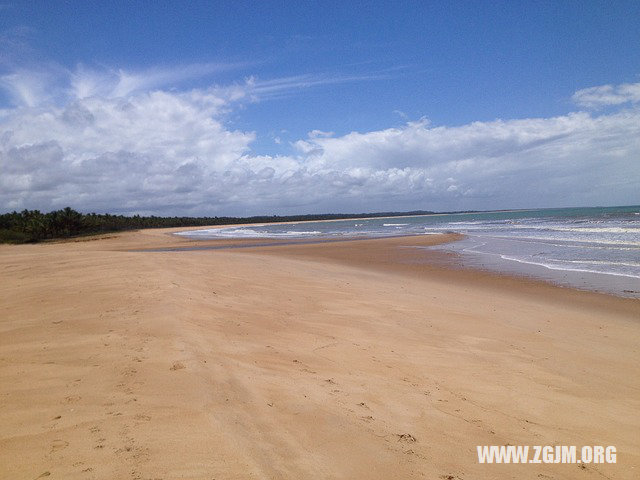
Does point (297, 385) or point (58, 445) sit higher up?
point (58, 445)

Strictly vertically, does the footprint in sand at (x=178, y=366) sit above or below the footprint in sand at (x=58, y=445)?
above

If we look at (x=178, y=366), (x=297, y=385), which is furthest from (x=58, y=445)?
(x=297, y=385)

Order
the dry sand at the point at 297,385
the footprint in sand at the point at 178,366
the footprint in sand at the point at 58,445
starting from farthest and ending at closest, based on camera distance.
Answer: the footprint in sand at the point at 178,366 → the dry sand at the point at 297,385 → the footprint in sand at the point at 58,445

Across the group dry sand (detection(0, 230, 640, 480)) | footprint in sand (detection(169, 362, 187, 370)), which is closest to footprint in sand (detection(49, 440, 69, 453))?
dry sand (detection(0, 230, 640, 480))

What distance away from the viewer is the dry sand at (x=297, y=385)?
10.5 ft

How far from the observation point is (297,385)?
467 cm

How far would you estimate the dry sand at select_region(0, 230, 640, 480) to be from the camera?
3195 millimetres

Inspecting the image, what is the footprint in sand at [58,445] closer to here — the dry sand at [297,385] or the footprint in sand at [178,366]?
the dry sand at [297,385]

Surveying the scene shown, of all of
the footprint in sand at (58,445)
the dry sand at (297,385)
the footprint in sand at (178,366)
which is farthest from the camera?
the footprint in sand at (178,366)

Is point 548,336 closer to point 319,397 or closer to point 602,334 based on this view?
point 602,334

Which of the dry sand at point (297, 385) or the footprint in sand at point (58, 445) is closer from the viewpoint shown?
the footprint in sand at point (58, 445)

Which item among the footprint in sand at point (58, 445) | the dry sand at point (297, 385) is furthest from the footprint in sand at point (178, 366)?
the footprint in sand at point (58, 445)

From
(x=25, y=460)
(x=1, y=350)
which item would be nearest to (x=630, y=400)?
(x=25, y=460)

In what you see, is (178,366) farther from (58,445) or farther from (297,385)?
(58,445)
